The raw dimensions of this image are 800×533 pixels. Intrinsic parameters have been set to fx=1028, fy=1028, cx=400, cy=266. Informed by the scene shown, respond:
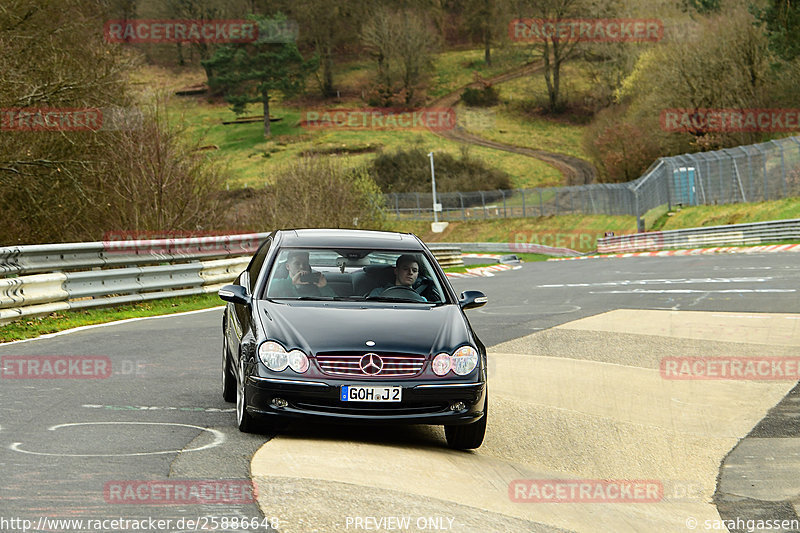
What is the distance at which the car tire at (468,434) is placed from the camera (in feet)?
24.5

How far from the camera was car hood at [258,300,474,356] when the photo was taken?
23.2 feet

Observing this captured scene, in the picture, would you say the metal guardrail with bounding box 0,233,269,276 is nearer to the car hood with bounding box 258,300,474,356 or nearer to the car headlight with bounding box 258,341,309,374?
the car hood with bounding box 258,300,474,356

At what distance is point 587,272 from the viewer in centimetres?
2903

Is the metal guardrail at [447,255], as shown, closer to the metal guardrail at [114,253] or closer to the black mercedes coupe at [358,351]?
the metal guardrail at [114,253]

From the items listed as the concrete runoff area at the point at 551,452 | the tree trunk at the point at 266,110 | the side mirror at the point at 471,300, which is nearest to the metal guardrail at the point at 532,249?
the concrete runoff area at the point at 551,452

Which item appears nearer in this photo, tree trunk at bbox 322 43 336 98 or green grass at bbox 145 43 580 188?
green grass at bbox 145 43 580 188

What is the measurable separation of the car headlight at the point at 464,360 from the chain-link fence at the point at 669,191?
3676cm

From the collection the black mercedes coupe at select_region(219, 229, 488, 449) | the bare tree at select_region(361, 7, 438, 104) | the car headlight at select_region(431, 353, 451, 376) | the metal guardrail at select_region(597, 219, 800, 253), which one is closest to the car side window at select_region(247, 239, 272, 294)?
the black mercedes coupe at select_region(219, 229, 488, 449)

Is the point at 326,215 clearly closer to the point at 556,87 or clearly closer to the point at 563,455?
the point at 563,455

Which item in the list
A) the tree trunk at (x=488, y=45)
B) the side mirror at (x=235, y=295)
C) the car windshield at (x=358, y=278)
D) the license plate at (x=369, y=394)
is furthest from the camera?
the tree trunk at (x=488, y=45)

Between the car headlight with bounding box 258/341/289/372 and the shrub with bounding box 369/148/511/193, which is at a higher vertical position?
the car headlight with bounding box 258/341/289/372

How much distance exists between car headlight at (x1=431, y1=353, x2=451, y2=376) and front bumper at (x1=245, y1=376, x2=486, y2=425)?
90 mm

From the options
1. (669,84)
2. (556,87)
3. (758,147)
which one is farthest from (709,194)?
(556,87)

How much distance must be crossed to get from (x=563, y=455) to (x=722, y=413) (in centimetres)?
231
